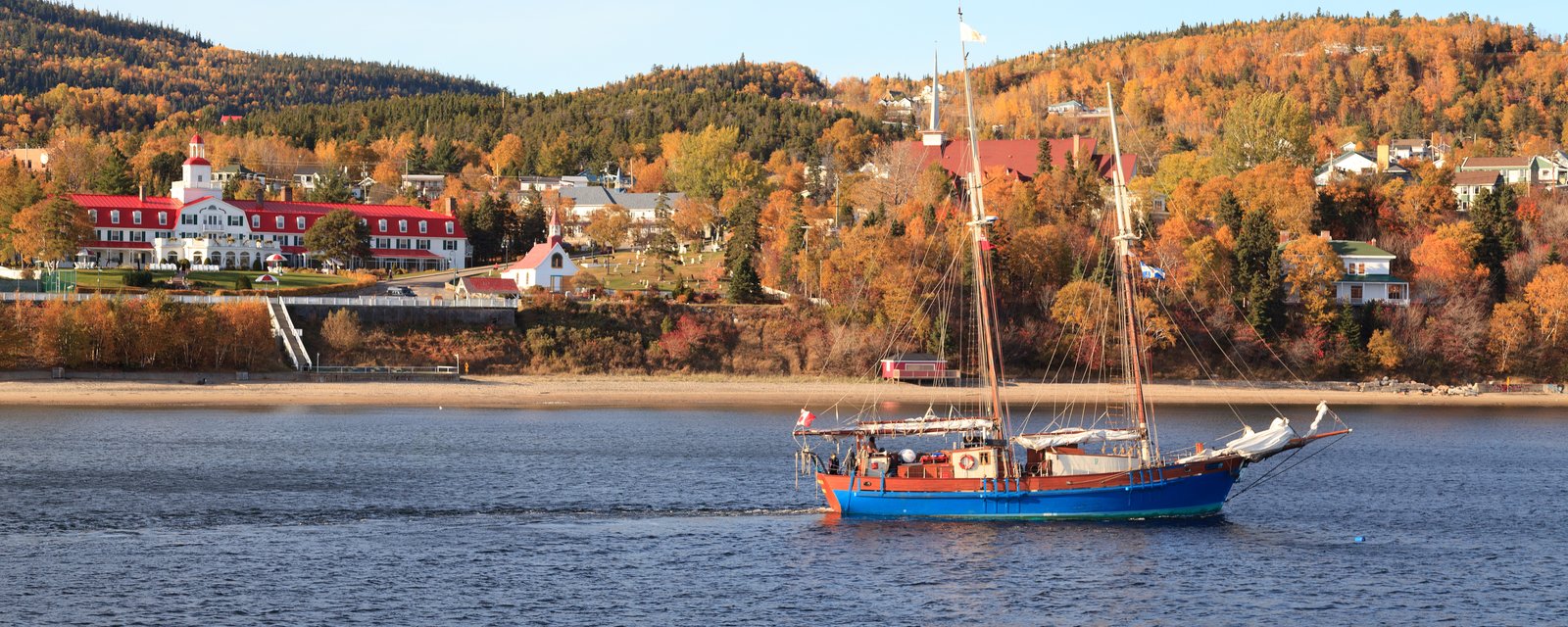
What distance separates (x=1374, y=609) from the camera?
40406mm

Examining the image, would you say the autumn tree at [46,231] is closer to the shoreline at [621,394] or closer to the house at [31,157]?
the shoreline at [621,394]

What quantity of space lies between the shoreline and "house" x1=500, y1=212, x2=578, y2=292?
48.7ft

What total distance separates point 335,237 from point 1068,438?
299ft

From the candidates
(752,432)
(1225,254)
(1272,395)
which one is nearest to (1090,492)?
(752,432)

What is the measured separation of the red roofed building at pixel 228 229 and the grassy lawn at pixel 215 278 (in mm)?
6851

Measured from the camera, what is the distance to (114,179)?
145 meters

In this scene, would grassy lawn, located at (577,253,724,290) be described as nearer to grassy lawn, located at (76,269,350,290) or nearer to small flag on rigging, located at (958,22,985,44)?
grassy lawn, located at (76,269,350,290)

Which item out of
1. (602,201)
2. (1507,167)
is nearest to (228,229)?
(602,201)

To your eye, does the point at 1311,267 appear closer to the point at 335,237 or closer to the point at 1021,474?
the point at 1021,474

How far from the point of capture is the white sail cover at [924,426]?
51781mm

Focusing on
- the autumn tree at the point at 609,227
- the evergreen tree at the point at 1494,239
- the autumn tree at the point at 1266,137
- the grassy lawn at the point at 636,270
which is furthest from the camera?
the autumn tree at the point at 609,227

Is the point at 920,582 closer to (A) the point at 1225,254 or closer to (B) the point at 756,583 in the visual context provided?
(B) the point at 756,583

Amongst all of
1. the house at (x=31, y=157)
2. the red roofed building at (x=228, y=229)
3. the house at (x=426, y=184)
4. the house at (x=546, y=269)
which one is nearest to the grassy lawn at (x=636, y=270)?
the house at (x=546, y=269)

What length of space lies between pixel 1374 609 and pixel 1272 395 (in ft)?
212
